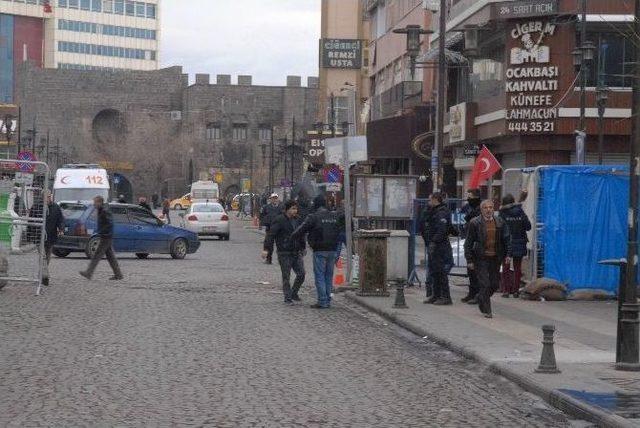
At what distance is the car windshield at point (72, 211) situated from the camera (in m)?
33.9

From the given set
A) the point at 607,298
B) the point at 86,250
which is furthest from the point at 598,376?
the point at 86,250

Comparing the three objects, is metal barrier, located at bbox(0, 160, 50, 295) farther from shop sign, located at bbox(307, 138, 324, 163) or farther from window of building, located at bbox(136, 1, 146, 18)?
window of building, located at bbox(136, 1, 146, 18)

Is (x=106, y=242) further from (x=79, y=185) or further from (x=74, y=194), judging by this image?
(x=79, y=185)

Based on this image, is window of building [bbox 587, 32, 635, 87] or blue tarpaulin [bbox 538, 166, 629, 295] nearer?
blue tarpaulin [bbox 538, 166, 629, 295]

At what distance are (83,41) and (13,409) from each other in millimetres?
141419

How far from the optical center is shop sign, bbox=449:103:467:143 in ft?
131

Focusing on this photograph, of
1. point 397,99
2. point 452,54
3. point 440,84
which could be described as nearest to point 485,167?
point 440,84

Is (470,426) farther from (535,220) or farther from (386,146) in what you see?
(386,146)

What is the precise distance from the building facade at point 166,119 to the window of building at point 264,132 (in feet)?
0.32

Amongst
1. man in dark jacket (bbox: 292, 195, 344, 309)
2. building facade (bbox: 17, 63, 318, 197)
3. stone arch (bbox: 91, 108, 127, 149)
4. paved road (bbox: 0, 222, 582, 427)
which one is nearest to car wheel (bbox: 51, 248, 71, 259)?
paved road (bbox: 0, 222, 582, 427)

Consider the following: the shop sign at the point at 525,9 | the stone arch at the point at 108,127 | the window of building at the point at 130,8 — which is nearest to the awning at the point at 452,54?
the shop sign at the point at 525,9

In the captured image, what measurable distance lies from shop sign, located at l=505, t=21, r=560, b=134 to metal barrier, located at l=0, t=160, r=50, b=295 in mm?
15607

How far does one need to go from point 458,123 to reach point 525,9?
702cm

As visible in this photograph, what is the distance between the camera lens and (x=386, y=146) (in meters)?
50.7
